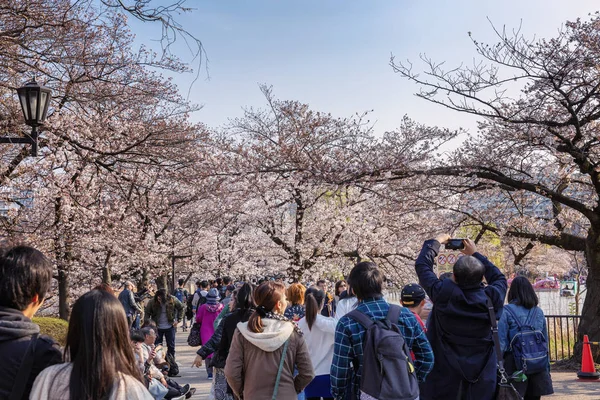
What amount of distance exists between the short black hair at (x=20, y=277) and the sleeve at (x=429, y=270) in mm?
2785

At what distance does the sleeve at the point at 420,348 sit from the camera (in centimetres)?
386

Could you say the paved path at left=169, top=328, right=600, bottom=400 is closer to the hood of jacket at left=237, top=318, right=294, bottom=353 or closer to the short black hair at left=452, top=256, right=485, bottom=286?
the short black hair at left=452, top=256, right=485, bottom=286

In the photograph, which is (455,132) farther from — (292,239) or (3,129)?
(292,239)

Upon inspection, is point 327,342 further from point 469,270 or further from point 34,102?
point 34,102

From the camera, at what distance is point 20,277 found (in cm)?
254

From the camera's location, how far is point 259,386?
410 cm

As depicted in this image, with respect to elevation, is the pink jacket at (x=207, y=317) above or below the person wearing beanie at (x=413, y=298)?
below

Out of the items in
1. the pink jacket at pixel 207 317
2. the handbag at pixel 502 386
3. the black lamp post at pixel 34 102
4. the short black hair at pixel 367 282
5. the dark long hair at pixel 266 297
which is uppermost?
the black lamp post at pixel 34 102

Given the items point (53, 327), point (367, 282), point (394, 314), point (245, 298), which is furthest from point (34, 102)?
point (53, 327)

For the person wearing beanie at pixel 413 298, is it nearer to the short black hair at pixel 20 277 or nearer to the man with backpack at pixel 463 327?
the man with backpack at pixel 463 327

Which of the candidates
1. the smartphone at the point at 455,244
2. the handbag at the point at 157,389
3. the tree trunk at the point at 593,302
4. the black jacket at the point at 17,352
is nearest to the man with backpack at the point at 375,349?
the smartphone at the point at 455,244

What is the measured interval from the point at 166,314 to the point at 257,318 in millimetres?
8043

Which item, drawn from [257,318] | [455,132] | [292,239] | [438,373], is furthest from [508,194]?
[292,239]

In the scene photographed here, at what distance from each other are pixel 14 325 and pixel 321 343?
12.6ft
